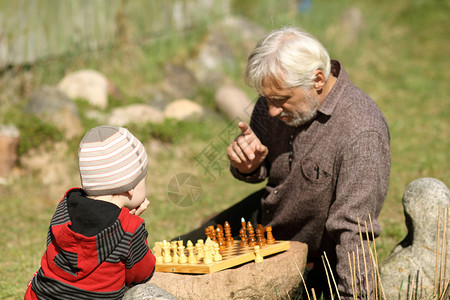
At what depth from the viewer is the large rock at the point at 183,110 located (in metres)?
8.45

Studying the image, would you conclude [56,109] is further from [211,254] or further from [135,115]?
[211,254]

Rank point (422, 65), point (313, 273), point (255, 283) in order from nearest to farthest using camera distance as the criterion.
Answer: point (255, 283) < point (313, 273) < point (422, 65)

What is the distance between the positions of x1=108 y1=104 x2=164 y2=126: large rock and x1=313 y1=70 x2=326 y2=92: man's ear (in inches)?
176

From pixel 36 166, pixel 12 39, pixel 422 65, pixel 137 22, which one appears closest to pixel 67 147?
pixel 36 166

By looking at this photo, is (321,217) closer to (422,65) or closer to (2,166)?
(2,166)

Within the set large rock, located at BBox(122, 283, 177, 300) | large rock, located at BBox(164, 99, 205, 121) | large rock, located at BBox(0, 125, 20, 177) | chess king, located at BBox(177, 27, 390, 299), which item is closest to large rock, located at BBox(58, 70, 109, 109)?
large rock, located at BBox(164, 99, 205, 121)

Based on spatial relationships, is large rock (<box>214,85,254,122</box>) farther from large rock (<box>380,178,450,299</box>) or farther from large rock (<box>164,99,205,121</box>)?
large rock (<box>380,178,450,299</box>)

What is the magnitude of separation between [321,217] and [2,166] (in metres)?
4.53

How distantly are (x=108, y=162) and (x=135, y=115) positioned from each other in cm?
526

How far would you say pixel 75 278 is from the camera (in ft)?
9.06

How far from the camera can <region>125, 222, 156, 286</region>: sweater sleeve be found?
286 cm

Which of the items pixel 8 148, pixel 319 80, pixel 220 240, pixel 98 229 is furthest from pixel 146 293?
pixel 8 148

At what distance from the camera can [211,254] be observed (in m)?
3.22

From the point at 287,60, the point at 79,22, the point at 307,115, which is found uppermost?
the point at 287,60
